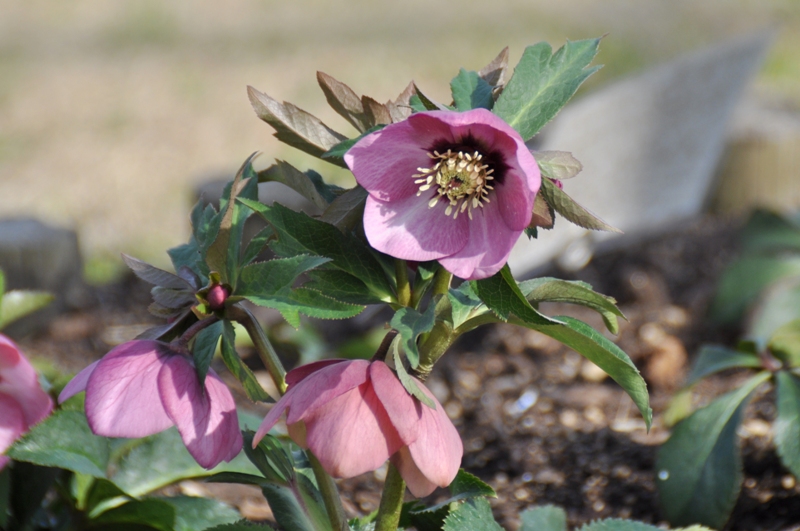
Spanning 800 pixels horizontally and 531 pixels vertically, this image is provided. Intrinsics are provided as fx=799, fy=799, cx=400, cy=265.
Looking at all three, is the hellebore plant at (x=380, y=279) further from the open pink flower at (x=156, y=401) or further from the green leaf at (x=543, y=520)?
the green leaf at (x=543, y=520)

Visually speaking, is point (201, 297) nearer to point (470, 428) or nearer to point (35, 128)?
point (470, 428)

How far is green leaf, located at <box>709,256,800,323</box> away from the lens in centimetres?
160

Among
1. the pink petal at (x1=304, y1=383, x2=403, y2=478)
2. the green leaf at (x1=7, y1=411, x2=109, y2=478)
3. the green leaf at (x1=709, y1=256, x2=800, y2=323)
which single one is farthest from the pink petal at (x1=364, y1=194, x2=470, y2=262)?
the green leaf at (x1=709, y1=256, x2=800, y2=323)

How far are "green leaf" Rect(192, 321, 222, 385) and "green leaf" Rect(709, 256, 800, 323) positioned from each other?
1.31 metres

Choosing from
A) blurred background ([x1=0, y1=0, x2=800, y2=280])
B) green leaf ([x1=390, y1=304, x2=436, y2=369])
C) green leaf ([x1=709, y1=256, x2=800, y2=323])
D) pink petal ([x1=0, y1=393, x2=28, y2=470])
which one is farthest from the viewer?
blurred background ([x1=0, y1=0, x2=800, y2=280])

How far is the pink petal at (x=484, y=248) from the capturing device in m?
0.54

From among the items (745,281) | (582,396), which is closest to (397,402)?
(582,396)

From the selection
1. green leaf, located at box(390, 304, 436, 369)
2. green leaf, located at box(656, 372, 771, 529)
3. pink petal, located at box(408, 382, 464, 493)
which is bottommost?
green leaf, located at box(656, 372, 771, 529)

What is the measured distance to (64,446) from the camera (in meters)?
0.72

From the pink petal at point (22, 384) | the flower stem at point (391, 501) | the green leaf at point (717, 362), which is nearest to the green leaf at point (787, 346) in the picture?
the green leaf at point (717, 362)

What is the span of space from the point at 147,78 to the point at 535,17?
261 cm

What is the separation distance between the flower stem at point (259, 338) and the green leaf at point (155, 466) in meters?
0.27

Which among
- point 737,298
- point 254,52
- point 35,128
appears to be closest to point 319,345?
point 737,298

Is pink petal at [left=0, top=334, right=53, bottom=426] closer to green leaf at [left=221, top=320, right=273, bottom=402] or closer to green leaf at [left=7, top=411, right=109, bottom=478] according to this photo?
green leaf at [left=7, top=411, right=109, bottom=478]
